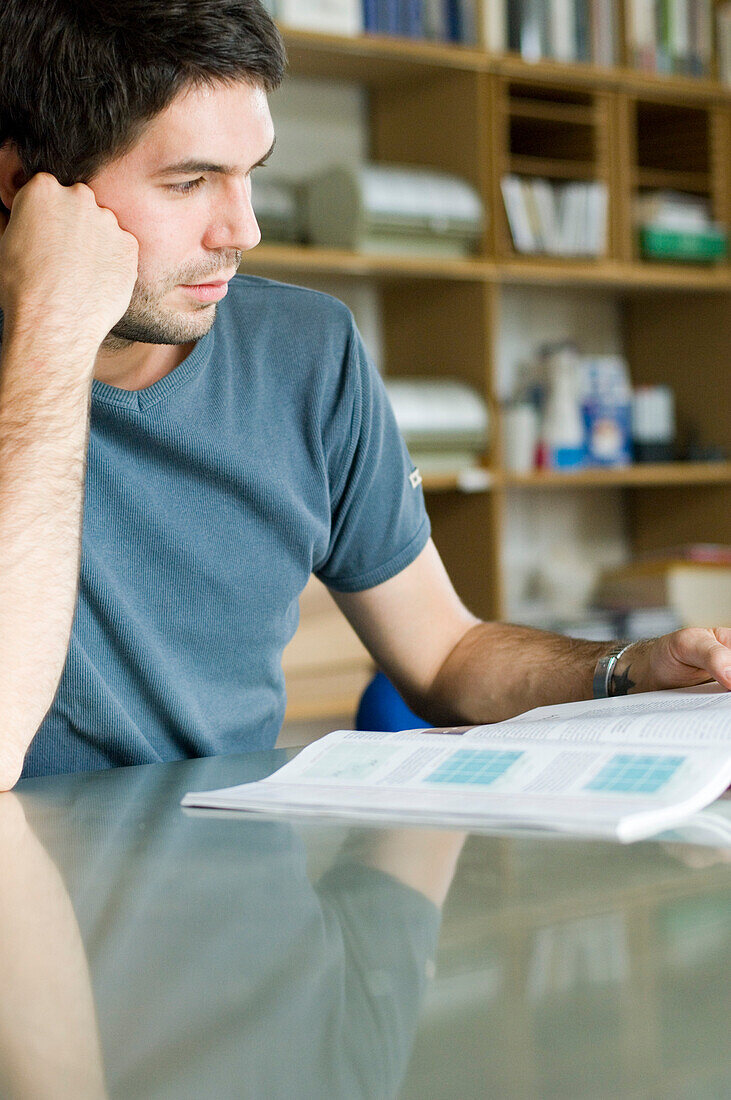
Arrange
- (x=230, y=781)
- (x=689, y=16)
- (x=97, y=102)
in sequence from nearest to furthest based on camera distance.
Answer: (x=230, y=781) → (x=97, y=102) → (x=689, y=16)

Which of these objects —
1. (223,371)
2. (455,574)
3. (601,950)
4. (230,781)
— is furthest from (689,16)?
(601,950)

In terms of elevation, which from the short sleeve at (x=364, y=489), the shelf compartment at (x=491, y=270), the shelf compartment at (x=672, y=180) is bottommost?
the short sleeve at (x=364, y=489)

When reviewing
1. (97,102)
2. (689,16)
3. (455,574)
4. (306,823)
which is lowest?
(455,574)

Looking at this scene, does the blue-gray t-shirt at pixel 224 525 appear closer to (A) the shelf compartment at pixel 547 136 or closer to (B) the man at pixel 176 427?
(B) the man at pixel 176 427

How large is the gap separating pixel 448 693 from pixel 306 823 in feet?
1.89

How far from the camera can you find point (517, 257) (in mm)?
2855

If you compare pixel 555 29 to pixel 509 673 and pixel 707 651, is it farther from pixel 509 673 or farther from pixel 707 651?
pixel 707 651

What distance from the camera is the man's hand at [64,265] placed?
40.5 inches

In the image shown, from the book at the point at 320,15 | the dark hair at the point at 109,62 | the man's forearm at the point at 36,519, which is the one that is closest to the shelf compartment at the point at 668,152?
the book at the point at 320,15

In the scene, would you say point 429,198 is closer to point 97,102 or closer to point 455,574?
point 455,574

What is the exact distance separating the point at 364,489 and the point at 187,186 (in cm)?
34

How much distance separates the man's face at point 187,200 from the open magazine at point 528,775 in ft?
1.50

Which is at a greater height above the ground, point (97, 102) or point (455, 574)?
point (97, 102)

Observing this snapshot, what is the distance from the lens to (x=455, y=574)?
2.88m
